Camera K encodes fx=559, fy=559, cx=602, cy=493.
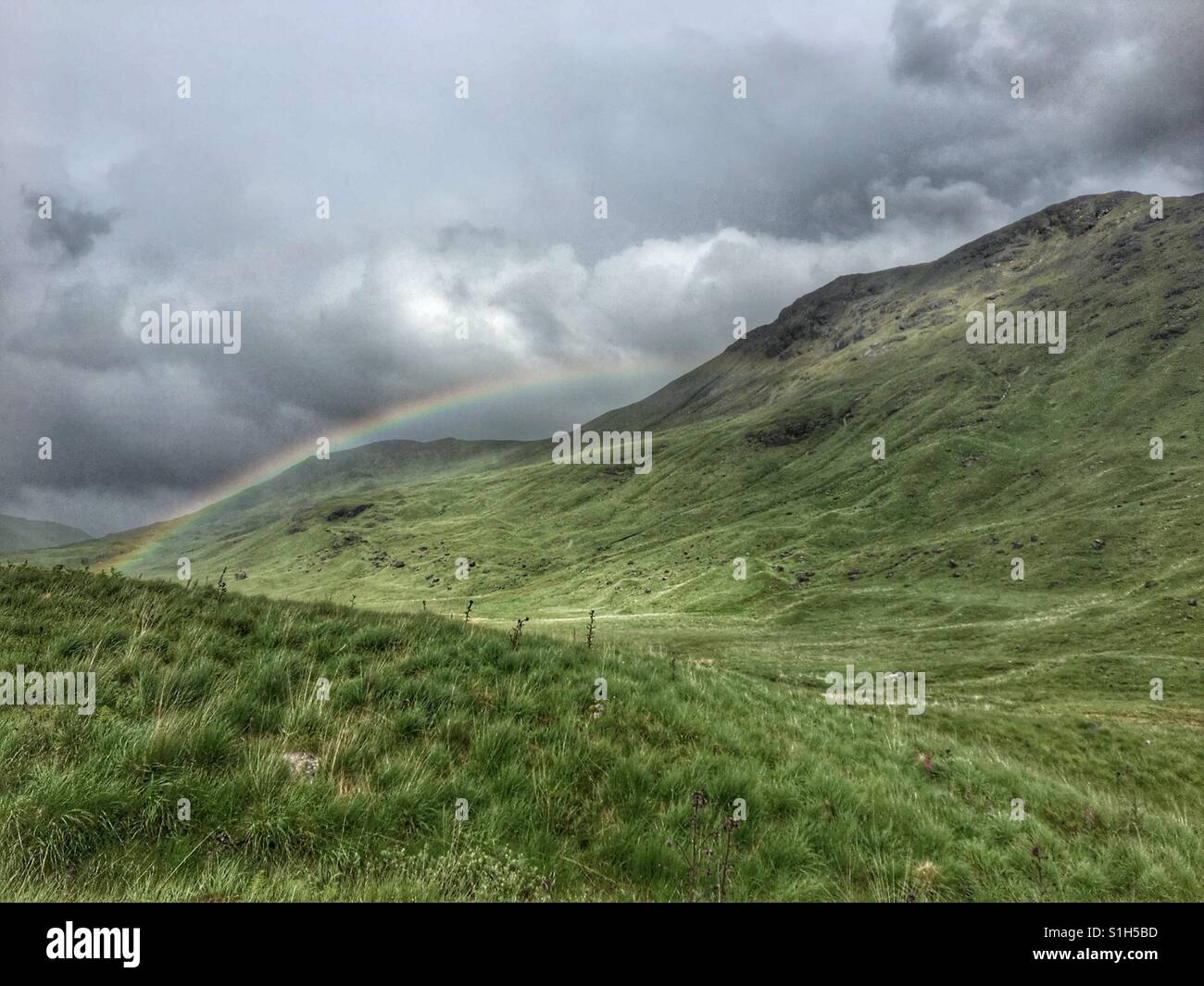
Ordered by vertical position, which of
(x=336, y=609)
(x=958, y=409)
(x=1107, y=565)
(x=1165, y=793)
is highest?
(x=958, y=409)

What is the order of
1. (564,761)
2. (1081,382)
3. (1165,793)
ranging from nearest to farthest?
(564,761) < (1165,793) < (1081,382)

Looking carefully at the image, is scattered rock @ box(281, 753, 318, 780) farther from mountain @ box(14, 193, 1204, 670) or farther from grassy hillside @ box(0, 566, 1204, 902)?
mountain @ box(14, 193, 1204, 670)

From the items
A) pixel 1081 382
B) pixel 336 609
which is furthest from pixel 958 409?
pixel 336 609

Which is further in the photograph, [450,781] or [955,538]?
[955,538]

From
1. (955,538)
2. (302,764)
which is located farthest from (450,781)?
(955,538)

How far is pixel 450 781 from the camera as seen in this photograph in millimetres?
5602

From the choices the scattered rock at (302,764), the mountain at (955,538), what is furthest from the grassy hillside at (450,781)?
the mountain at (955,538)

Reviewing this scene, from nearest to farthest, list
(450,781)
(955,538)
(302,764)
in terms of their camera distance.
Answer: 1. (450,781)
2. (302,764)
3. (955,538)

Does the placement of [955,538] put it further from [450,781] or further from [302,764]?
[302,764]

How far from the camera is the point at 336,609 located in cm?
1106
